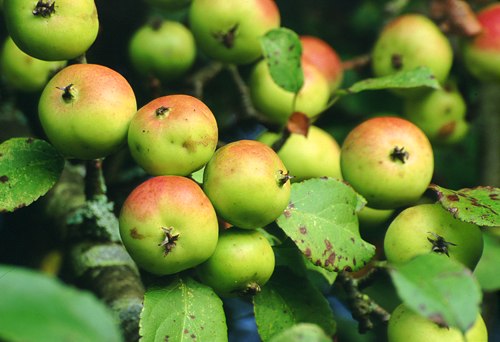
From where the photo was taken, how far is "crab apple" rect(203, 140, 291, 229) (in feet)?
2.30

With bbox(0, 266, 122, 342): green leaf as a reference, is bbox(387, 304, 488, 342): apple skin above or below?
below

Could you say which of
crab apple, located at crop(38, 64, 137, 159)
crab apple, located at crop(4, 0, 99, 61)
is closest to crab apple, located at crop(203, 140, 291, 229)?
crab apple, located at crop(38, 64, 137, 159)

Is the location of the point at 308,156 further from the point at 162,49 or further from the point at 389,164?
the point at 162,49

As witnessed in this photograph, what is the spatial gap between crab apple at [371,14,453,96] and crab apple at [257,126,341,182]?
223 millimetres

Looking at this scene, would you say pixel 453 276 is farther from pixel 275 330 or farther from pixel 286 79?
pixel 286 79

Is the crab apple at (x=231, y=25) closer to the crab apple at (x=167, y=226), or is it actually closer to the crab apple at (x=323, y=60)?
the crab apple at (x=323, y=60)

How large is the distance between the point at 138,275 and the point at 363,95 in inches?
29.2

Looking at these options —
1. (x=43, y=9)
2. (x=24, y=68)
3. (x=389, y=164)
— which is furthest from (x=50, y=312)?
(x=24, y=68)

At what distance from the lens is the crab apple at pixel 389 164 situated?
2.82 feet

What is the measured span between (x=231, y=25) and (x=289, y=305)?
45 cm

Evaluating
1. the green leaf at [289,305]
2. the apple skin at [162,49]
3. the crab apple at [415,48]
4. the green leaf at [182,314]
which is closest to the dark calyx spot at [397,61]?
the crab apple at [415,48]

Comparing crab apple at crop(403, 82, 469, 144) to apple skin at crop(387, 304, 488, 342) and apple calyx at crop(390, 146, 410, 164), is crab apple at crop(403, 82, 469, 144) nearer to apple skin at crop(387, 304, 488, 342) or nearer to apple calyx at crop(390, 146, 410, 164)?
apple calyx at crop(390, 146, 410, 164)

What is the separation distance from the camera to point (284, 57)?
0.92 metres

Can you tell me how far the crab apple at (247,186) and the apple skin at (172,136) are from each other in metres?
0.03
